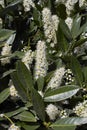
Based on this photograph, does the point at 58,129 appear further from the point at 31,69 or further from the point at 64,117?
the point at 31,69

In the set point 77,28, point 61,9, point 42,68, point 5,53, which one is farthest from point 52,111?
point 61,9

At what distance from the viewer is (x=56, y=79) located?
153cm

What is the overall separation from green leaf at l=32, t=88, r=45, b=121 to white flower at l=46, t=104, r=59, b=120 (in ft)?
0.07

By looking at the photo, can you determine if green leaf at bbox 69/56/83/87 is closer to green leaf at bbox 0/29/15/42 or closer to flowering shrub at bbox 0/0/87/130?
flowering shrub at bbox 0/0/87/130

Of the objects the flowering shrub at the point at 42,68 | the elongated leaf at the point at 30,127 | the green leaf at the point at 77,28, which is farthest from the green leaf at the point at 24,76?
the green leaf at the point at 77,28

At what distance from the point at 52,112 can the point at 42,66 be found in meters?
0.17

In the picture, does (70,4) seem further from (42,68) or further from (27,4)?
(42,68)

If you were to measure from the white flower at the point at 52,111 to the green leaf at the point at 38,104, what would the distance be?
0.07ft

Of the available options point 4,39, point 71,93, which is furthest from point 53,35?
point 71,93

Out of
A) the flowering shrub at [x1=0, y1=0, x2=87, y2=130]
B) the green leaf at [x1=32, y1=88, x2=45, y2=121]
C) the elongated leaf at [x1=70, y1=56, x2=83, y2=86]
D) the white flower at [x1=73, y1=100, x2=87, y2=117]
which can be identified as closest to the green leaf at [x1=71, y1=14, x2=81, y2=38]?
the flowering shrub at [x1=0, y1=0, x2=87, y2=130]

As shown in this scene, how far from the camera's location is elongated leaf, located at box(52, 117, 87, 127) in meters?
1.47

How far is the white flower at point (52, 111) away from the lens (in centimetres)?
149

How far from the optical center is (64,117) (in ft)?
5.04

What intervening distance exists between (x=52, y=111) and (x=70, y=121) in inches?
2.8
